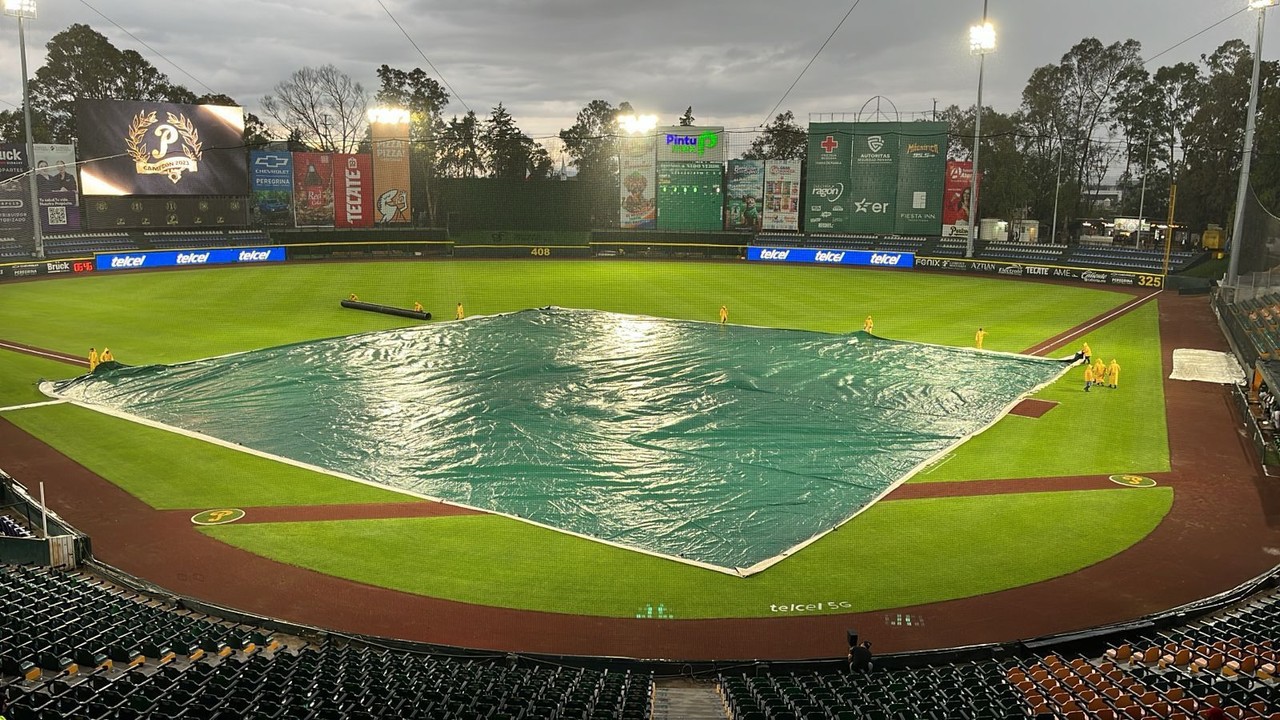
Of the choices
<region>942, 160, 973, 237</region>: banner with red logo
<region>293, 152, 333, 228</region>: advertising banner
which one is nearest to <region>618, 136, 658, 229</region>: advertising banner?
<region>942, 160, 973, 237</region>: banner with red logo

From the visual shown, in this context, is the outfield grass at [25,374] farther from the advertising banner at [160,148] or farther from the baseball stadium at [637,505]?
the advertising banner at [160,148]

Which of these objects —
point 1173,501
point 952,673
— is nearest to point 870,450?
point 1173,501

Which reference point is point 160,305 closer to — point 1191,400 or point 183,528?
point 183,528

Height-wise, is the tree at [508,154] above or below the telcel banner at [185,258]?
above

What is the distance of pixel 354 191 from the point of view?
205ft

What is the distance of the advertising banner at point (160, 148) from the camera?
164 feet

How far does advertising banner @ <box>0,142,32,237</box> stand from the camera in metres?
48.0

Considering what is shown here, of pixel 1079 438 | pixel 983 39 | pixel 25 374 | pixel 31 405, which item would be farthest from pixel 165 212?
pixel 1079 438

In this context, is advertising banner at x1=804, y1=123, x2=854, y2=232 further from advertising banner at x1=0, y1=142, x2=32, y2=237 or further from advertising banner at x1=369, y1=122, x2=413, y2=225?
advertising banner at x1=0, y1=142, x2=32, y2=237

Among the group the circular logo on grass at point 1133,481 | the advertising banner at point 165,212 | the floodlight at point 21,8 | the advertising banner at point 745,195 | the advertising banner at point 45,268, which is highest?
the floodlight at point 21,8

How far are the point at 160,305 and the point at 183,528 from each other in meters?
26.6

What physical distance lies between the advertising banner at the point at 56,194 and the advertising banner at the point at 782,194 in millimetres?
45025

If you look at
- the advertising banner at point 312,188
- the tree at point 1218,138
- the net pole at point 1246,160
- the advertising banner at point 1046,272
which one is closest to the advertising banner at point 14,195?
the advertising banner at point 312,188

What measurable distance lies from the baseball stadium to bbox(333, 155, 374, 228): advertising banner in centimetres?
2209
